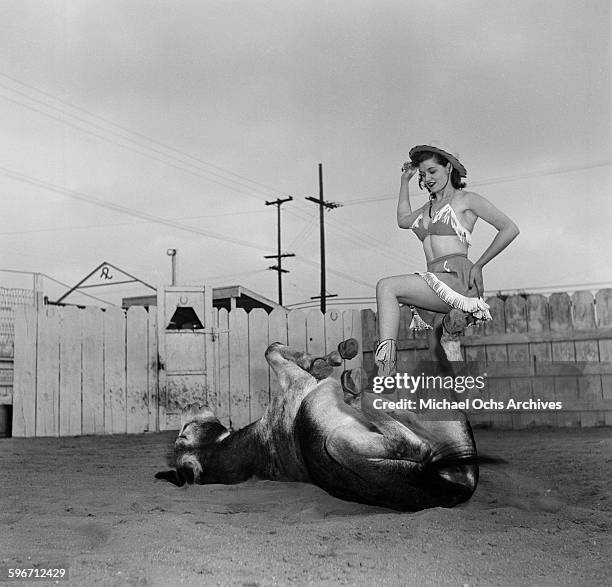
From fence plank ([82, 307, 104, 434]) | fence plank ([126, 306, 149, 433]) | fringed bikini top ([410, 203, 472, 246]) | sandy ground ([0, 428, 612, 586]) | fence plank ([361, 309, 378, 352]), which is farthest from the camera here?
fence plank ([361, 309, 378, 352])

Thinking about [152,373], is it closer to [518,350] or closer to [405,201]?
[518,350]

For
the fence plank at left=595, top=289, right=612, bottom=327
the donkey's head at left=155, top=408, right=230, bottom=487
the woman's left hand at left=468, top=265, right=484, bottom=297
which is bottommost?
the donkey's head at left=155, top=408, right=230, bottom=487

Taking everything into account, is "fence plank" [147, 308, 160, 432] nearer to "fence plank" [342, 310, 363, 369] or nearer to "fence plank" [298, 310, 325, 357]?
"fence plank" [298, 310, 325, 357]

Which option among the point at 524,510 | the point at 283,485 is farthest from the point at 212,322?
the point at 524,510

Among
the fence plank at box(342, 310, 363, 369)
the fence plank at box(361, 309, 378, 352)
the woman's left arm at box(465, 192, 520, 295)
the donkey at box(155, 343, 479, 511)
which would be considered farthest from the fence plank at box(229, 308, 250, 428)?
the woman's left arm at box(465, 192, 520, 295)

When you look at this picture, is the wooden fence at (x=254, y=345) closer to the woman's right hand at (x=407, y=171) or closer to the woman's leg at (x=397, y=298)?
the woman's right hand at (x=407, y=171)

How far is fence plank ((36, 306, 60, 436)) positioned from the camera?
259 inches

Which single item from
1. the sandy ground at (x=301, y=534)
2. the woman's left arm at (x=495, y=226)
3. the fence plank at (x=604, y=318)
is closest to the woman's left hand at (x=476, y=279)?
the woman's left arm at (x=495, y=226)

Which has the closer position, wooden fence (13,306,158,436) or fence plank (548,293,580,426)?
fence plank (548,293,580,426)

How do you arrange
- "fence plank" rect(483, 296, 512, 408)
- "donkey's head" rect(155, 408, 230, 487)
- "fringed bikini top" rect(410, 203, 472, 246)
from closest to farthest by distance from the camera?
"fringed bikini top" rect(410, 203, 472, 246) < "donkey's head" rect(155, 408, 230, 487) < "fence plank" rect(483, 296, 512, 408)

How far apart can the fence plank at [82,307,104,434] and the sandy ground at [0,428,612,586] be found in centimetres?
344

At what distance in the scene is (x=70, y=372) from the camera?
21.9 ft

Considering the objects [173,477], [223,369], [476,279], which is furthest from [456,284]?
[223,369]

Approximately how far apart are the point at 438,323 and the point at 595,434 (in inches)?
132
